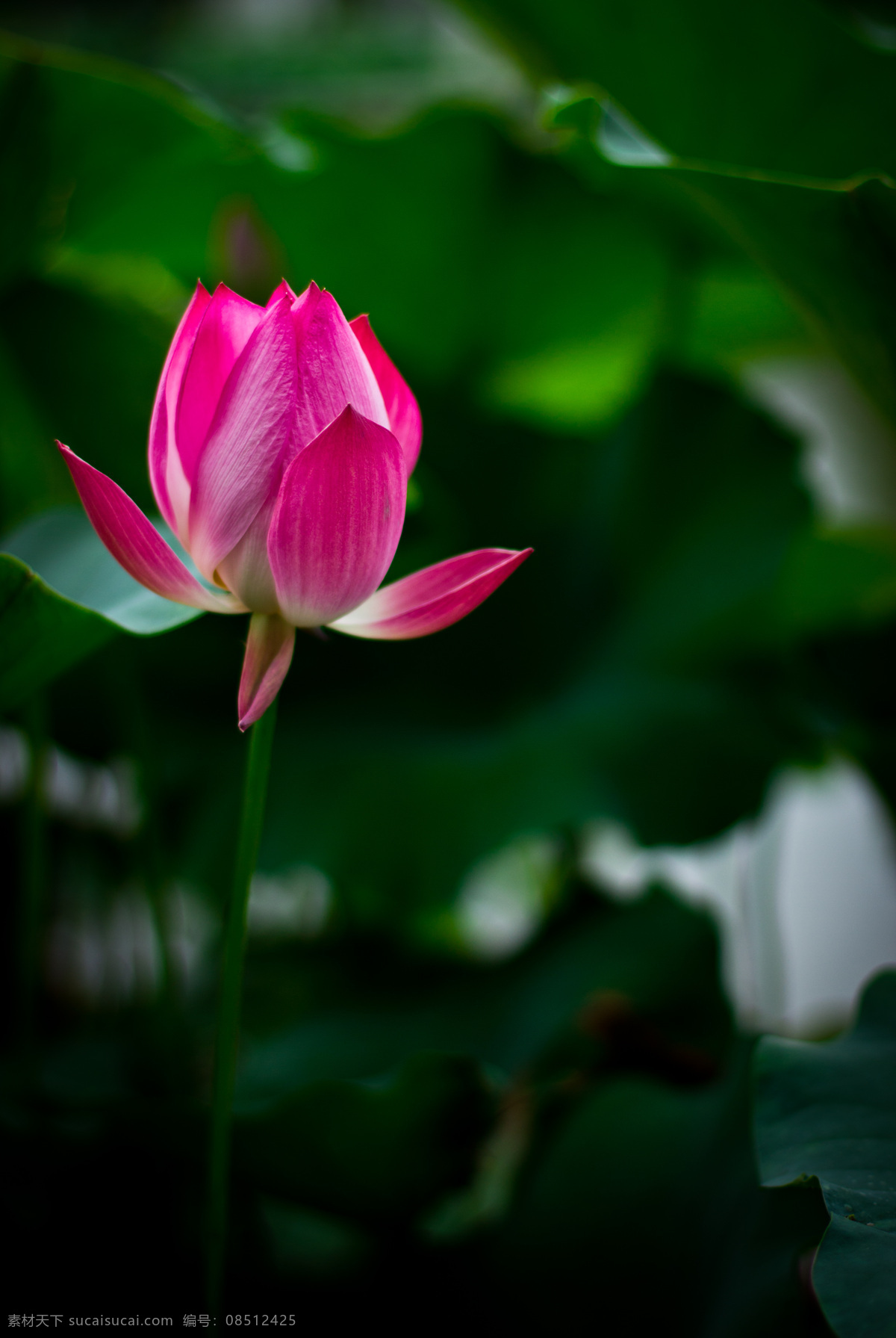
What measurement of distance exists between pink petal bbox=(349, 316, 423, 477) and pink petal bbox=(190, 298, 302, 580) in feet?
0.14

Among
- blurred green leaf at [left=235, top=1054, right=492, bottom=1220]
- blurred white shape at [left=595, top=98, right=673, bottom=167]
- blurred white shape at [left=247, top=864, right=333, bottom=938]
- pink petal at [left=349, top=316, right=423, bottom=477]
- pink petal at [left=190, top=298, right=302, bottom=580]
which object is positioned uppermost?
blurred white shape at [left=595, top=98, right=673, bottom=167]

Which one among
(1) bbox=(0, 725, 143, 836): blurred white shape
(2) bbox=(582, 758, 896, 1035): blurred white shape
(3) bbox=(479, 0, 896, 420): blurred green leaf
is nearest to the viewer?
(3) bbox=(479, 0, 896, 420): blurred green leaf

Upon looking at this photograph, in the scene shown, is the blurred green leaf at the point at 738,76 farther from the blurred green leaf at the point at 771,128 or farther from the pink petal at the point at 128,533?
the pink petal at the point at 128,533

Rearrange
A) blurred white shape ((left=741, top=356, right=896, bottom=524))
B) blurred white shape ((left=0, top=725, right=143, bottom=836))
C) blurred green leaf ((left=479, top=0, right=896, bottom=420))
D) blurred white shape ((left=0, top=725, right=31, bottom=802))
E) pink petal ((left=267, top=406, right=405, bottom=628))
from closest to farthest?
pink petal ((left=267, top=406, right=405, bottom=628))
blurred green leaf ((left=479, top=0, right=896, bottom=420))
blurred white shape ((left=0, top=725, right=143, bottom=836))
blurred white shape ((left=0, top=725, right=31, bottom=802))
blurred white shape ((left=741, top=356, right=896, bottom=524))

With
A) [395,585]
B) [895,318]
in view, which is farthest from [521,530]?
[395,585]

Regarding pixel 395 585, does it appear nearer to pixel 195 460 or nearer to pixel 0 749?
pixel 195 460

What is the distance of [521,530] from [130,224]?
38 cm

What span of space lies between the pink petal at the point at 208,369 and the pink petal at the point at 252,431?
1 cm

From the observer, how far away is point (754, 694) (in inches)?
23.8

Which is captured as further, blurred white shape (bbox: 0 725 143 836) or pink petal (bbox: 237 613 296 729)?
blurred white shape (bbox: 0 725 143 836)

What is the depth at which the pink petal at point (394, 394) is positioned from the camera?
27cm

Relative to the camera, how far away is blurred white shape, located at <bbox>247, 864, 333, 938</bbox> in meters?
0.91

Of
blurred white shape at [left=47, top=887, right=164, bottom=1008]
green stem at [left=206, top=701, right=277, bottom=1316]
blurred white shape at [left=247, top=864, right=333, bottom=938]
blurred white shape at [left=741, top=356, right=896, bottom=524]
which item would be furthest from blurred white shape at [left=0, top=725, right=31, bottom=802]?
blurred white shape at [left=741, top=356, right=896, bottom=524]

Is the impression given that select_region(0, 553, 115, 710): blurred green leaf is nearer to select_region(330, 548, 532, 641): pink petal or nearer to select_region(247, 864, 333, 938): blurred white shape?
select_region(330, 548, 532, 641): pink petal
